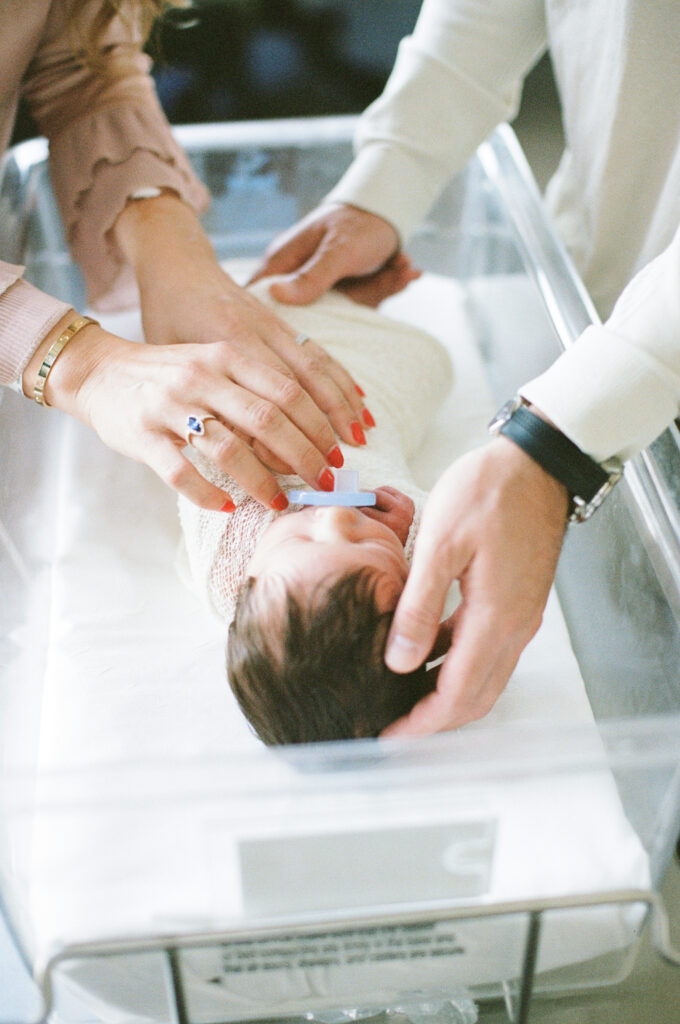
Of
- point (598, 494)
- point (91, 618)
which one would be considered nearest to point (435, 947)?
point (598, 494)

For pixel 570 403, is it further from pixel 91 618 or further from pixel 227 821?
pixel 91 618

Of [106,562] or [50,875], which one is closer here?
[50,875]

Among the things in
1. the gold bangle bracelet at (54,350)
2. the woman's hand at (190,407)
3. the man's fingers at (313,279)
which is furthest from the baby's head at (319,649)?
the man's fingers at (313,279)

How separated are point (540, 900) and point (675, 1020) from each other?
361 millimetres

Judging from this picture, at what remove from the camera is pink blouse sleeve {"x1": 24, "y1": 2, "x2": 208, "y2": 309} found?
1.15 m

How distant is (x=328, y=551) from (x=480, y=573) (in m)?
0.16

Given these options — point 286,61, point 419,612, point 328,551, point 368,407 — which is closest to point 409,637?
point 419,612

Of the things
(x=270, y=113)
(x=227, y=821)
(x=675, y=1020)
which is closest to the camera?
(x=227, y=821)

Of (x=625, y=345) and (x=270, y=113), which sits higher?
(x=625, y=345)

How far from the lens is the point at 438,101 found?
3.90 ft

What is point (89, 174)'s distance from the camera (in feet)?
3.84

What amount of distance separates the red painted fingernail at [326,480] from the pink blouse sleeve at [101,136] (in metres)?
0.50

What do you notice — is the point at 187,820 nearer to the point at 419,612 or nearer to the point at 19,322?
the point at 419,612

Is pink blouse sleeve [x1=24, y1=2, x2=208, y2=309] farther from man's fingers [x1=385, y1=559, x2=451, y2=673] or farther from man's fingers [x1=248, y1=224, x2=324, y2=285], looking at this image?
man's fingers [x1=385, y1=559, x2=451, y2=673]
